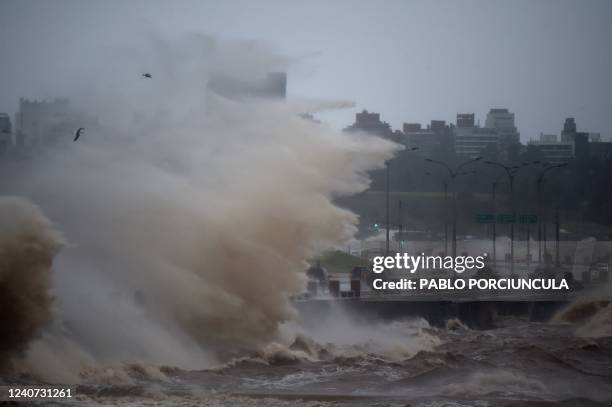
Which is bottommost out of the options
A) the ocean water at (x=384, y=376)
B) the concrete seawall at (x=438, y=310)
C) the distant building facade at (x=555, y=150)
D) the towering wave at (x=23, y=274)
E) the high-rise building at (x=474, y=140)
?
the ocean water at (x=384, y=376)

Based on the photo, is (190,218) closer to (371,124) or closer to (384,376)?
(384,376)

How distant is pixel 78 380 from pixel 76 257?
28.2ft

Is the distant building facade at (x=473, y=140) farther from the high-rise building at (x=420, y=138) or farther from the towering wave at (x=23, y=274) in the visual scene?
the towering wave at (x=23, y=274)

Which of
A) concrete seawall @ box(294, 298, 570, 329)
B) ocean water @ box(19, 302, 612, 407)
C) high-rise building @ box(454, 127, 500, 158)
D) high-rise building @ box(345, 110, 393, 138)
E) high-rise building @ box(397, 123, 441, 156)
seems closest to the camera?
ocean water @ box(19, 302, 612, 407)

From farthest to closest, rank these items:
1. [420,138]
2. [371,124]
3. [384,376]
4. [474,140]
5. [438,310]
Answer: [474,140], [420,138], [371,124], [438,310], [384,376]

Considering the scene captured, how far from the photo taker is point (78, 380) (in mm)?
24625

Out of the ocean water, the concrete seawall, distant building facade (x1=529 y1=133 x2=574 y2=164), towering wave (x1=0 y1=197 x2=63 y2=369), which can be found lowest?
the ocean water

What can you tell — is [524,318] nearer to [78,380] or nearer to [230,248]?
[230,248]

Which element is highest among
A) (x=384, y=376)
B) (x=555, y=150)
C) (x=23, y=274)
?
(x=555, y=150)

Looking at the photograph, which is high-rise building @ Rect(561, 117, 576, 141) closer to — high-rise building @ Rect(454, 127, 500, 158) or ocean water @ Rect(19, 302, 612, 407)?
high-rise building @ Rect(454, 127, 500, 158)

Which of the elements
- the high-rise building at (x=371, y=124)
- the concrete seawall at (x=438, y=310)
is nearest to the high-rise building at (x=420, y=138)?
the high-rise building at (x=371, y=124)

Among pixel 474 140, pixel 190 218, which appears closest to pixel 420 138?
pixel 474 140

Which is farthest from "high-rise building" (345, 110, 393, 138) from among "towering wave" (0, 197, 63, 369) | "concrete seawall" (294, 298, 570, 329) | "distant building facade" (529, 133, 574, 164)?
"towering wave" (0, 197, 63, 369)

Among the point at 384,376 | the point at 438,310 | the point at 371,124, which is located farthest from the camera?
the point at 371,124
